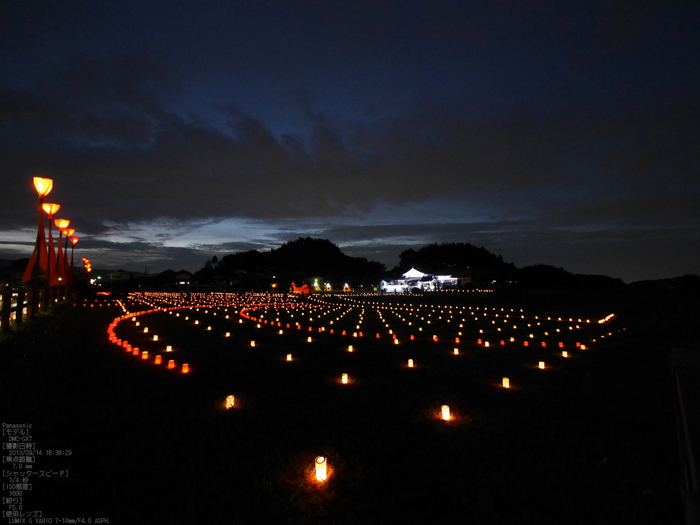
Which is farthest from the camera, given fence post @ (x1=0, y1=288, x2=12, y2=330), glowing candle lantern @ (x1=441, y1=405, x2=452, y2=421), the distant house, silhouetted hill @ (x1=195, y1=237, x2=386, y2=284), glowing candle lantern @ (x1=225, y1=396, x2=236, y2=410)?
silhouetted hill @ (x1=195, y1=237, x2=386, y2=284)

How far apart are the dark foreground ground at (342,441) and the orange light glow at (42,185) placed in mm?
7668

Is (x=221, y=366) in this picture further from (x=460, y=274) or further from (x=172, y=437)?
(x=460, y=274)

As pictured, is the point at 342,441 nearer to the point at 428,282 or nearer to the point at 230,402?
the point at 230,402

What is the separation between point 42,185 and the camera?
13.2 m

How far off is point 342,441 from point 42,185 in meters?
14.8

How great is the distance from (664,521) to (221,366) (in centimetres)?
718

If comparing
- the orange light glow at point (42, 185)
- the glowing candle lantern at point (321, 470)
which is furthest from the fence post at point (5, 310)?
the glowing candle lantern at point (321, 470)

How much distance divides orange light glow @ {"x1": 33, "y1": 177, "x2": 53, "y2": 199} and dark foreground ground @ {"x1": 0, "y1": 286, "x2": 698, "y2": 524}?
7668 mm

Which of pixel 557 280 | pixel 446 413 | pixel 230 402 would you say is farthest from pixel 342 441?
pixel 557 280

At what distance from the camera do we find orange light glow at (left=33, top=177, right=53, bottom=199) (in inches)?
516

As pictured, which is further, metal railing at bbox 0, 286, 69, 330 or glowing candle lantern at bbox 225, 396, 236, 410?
metal railing at bbox 0, 286, 69, 330

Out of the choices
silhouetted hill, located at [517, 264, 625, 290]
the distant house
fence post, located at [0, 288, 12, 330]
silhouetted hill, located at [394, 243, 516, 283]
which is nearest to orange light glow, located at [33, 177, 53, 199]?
fence post, located at [0, 288, 12, 330]

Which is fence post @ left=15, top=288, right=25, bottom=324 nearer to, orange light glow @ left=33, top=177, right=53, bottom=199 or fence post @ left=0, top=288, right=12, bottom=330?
fence post @ left=0, top=288, right=12, bottom=330

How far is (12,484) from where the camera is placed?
11.0 feet
